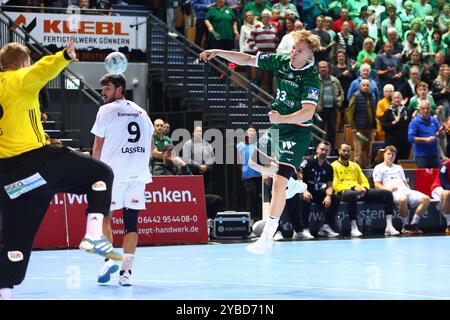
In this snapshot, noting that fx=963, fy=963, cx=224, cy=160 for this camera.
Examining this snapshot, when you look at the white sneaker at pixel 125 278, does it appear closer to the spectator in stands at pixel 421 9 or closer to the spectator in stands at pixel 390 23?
the spectator in stands at pixel 390 23

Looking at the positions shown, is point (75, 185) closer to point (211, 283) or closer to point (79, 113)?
point (211, 283)

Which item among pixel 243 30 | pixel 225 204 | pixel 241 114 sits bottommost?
pixel 225 204

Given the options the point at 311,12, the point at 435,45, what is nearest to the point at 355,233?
the point at 311,12

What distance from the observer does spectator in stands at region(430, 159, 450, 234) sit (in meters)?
21.4

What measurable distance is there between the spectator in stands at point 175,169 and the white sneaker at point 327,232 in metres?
2.18

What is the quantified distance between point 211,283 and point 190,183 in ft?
22.6

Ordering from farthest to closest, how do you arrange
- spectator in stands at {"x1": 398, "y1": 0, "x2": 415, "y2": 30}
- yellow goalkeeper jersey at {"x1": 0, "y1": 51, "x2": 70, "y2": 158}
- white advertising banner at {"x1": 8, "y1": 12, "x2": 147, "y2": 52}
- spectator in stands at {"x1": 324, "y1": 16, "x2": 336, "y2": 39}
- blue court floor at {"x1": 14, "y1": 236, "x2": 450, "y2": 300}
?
spectator in stands at {"x1": 398, "y1": 0, "x2": 415, "y2": 30}
spectator in stands at {"x1": 324, "y1": 16, "x2": 336, "y2": 39}
white advertising banner at {"x1": 8, "y1": 12, "x2": 147, "y2": 52}
blue court floor at {"x1": 14, "y1": 236, "x2": 450, "y2": 300}
yellow goalkeeper jersey at {"x1": 0, "y1": 51, "x2": 70, "y2": 158}

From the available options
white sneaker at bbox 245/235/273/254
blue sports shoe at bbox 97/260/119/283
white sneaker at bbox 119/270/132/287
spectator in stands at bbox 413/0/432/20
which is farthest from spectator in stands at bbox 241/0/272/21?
white sneaker at bbox 119/270/132/287

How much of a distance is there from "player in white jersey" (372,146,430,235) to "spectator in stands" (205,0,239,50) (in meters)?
5.13

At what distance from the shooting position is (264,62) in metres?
12.7

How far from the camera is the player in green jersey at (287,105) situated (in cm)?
1217

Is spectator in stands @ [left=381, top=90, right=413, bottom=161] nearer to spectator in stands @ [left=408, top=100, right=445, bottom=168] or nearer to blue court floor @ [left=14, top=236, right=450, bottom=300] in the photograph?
spectator in stands @ [left=408, top=100, right=445, bottom=168]

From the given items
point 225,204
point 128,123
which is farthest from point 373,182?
point 128,123

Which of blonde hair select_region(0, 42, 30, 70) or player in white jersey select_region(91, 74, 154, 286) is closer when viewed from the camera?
blonde hair select_region(0, 42, 30, 70)
